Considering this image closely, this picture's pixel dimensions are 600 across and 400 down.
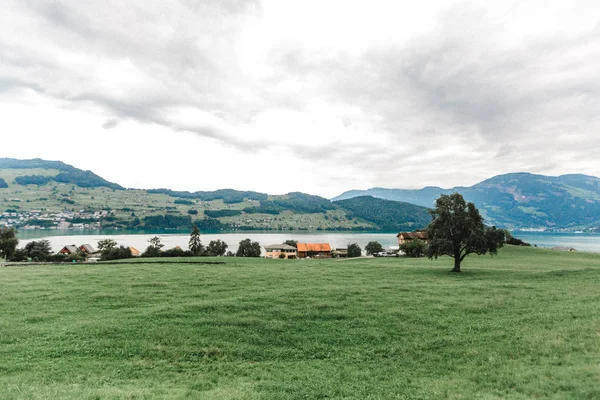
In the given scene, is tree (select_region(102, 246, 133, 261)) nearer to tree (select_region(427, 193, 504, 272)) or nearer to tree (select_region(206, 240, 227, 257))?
tree (select_region(206, 240, 227, 257))

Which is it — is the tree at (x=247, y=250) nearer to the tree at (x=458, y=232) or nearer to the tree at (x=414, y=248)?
the tree at (x=414, y=248)

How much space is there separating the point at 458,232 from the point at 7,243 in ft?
317

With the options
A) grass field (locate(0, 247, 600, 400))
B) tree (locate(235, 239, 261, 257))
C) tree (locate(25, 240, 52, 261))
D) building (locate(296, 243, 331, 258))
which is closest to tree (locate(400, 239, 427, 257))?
building (locate(296, 243, 331, 258))

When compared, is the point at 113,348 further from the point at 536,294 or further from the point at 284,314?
the point at 536,294

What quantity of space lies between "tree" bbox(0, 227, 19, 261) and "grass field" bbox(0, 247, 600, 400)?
68.5 metres

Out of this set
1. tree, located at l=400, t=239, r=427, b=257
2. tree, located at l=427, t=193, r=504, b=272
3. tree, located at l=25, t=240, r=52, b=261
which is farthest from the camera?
tree, located at l=400, t=239, r=427, b=257

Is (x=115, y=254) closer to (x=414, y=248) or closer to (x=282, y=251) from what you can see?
(x=282, y=251)

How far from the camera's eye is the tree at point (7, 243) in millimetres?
74562

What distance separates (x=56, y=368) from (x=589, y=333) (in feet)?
75.4

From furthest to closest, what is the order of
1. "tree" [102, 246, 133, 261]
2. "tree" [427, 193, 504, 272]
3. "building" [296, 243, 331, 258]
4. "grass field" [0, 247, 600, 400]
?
1. "building" [296, 243, 331, 258]
2. "tree" [102, 246, 133, 261]
3. "tree" [427, 193, 504, 272]
4. "grass field" [0, 247, 600, 400]

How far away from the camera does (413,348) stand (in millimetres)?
14219

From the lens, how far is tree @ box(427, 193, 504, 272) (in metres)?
37.9

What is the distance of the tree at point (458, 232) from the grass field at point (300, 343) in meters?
12.6

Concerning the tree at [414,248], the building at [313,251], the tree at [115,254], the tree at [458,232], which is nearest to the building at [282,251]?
the building at [313,251]
